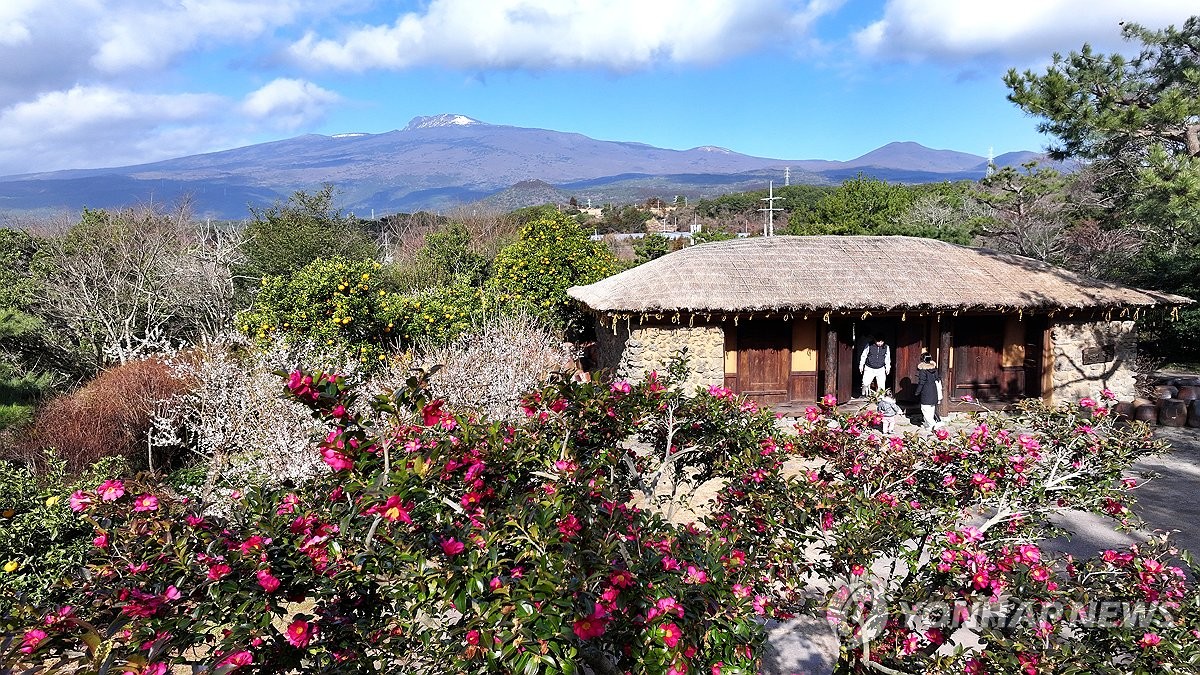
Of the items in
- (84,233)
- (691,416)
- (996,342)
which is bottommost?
(996,342)

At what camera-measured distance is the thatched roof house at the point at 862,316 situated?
Answer: 11.3 metres

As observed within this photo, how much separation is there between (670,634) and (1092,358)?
13.2 meters

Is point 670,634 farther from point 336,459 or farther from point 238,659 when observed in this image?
point 336,459

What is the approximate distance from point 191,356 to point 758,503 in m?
9.89

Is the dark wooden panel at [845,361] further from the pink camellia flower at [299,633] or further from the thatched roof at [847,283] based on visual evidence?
the pink camellia flower at [299,633]

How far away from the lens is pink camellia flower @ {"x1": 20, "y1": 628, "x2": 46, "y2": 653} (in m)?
2.12

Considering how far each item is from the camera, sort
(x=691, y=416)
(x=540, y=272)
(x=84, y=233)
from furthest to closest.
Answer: (x=84, y=233), (x=540, y=272), (x=691, y=416)

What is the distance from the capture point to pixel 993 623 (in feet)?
11.1

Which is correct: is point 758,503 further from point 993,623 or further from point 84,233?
point 84,233

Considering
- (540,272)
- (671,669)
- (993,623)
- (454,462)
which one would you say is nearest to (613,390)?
(454,462)

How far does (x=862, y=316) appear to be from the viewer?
1130cm

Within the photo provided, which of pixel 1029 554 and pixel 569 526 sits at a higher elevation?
pixel 569 526
